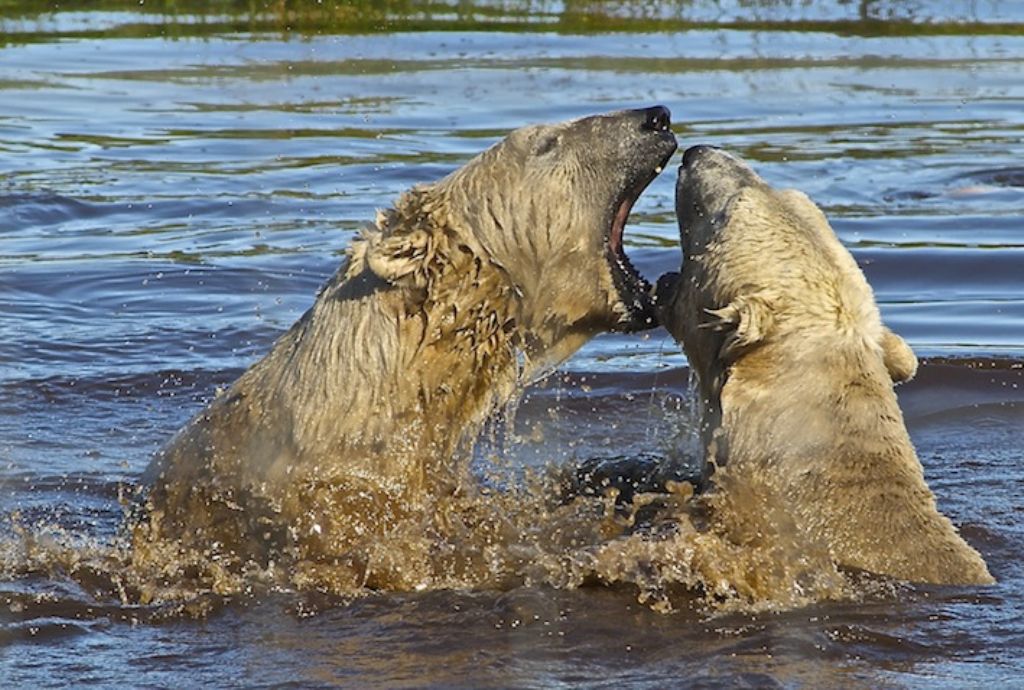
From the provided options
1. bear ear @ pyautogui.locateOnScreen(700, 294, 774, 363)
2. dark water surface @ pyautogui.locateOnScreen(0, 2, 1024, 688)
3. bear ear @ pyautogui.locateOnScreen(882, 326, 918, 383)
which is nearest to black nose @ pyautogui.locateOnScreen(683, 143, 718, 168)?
bear ear @ pyautogui.locateOnScreen(700, 294, 774, 363)

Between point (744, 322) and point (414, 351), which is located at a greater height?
point (744, 322)

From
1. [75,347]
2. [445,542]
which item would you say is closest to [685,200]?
[445,542]

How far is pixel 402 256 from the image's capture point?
6312 millimetres

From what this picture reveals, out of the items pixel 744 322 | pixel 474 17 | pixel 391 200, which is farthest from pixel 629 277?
pixel 474 17

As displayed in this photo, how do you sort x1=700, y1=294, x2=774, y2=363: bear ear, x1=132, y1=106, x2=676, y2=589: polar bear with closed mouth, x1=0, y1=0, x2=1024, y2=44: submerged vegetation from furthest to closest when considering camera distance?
x1=0, y1=0, x2=1024, y2=44: submerged vegetation
x1=132, y1=106, x2=676, y2=589: polar bear with closed mouth
x1=700, y1=294, x2=774, y2=363: bear ear

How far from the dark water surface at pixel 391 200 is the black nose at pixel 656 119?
44.3 inches

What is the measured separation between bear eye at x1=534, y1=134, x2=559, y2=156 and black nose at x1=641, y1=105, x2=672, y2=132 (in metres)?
0.31

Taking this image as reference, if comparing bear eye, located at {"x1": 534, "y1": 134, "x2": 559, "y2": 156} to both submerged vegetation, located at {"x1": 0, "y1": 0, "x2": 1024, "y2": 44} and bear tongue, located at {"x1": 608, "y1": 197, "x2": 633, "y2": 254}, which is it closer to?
bear tongue, located at {"x1": 608, "y1": 197, "x2": 633, "y2": 254}

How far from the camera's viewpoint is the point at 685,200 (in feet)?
21.8

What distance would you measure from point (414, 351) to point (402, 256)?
0.32 m

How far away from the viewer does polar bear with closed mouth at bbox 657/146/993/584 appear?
6.10 meters

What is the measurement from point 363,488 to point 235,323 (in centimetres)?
450

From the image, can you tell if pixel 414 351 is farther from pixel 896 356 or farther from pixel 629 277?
pixel 896 356

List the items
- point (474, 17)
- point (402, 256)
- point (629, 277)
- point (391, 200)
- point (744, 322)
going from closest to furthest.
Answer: point (744, 322), point (402, 256), point (629, 277), point (391, 200), point (474, 17)
